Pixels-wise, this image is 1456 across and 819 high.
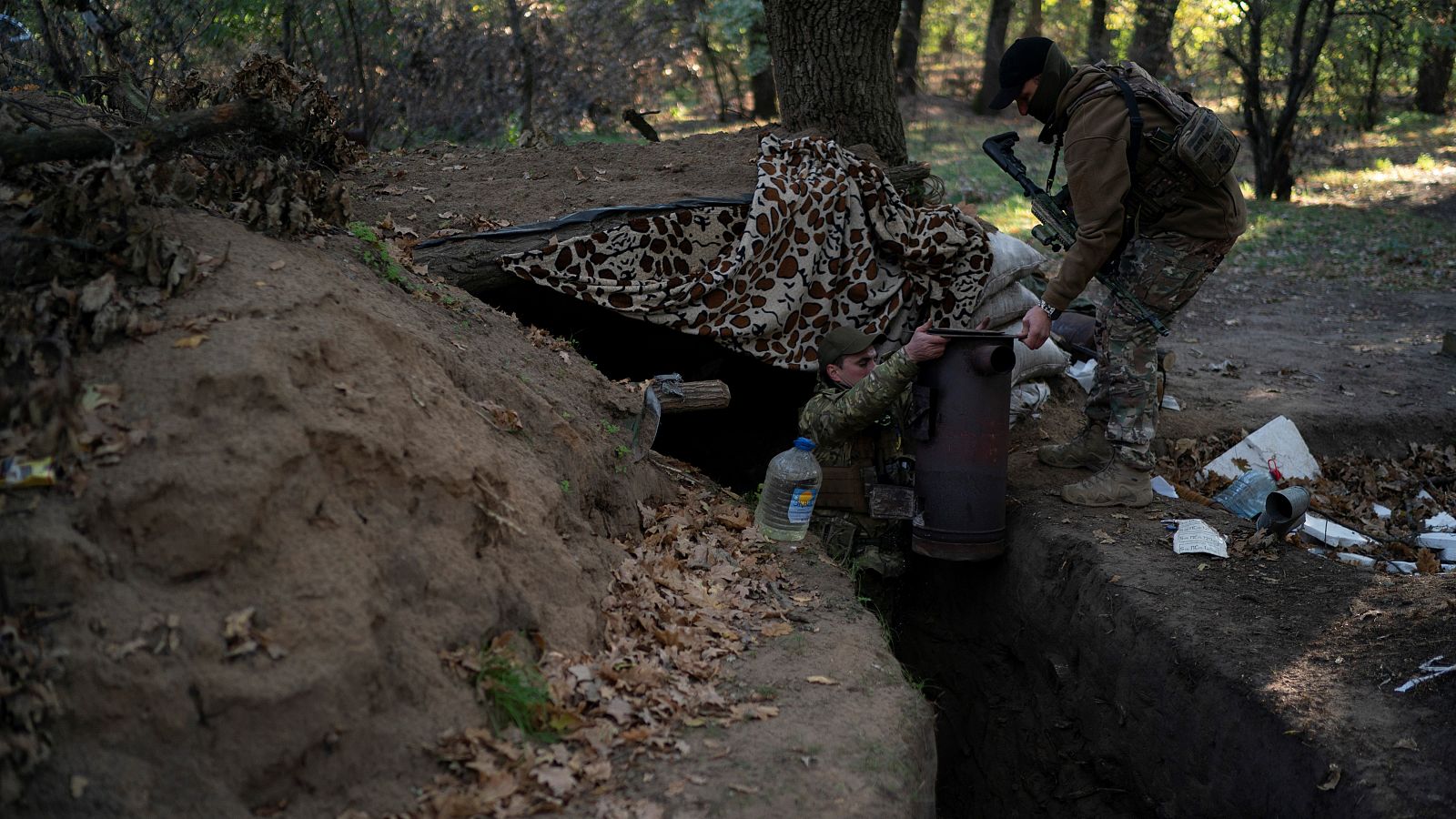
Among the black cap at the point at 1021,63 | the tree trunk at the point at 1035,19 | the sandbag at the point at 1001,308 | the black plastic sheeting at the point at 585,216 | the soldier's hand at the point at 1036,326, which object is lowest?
the sandbag at the point at 1001,308

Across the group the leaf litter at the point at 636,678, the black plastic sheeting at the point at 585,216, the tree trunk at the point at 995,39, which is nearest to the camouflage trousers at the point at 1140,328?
the leaf litter at the point at 636,678

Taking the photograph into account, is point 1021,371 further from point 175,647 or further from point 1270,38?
point 1270,38

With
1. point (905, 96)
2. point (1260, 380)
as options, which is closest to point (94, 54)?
point (1260, 380)

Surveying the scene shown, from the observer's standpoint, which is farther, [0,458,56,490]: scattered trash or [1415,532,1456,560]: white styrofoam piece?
[1415,532,1456,560]: white styrofoam piece

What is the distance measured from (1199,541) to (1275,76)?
1244 centimetres

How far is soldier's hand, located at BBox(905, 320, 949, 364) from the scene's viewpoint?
5.09m

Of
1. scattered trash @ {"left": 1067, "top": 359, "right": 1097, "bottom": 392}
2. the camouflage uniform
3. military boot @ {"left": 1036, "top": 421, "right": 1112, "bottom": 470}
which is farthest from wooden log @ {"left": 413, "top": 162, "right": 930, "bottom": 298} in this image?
scattered trash @ {"left": 1067, "top": 359, "right": 1097, "bottom": 392}

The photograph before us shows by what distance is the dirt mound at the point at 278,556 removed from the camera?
2689 mm

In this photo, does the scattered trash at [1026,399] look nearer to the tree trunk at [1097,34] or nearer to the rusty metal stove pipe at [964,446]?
the rusty metal stove pipe at [964,446]

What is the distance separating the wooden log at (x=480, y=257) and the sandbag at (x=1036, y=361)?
2652mm

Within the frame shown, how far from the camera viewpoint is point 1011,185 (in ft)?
47.1

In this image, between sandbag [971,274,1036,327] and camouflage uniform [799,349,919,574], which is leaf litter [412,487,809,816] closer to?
camouflage uniform [799,349,919,574]

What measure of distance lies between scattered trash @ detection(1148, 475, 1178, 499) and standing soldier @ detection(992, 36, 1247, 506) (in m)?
0.45

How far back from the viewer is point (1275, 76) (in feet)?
49.1
